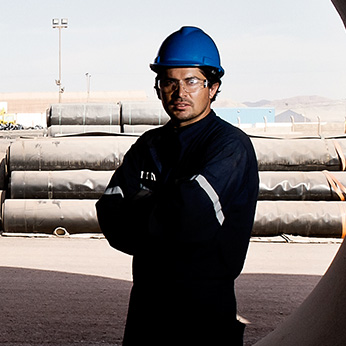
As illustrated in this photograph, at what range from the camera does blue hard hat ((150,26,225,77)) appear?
2318mm

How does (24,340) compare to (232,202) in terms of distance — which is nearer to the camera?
(232,202)

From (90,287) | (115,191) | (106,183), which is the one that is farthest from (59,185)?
(115,191)

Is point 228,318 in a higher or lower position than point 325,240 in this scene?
higher

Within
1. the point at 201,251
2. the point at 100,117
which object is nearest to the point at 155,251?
the point at 201,251

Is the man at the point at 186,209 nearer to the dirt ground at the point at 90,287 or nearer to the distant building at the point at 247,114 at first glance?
the dirt ground at the point at 90,287

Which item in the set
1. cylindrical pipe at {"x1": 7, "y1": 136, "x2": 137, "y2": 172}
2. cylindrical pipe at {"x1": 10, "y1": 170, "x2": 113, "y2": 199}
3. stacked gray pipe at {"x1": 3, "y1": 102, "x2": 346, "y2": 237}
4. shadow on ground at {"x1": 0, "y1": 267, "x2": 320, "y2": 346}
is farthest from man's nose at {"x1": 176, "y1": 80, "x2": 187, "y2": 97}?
cylindrical pipe at {"x1": 7, "y1": 136, "x2": 137, "y2": 172}

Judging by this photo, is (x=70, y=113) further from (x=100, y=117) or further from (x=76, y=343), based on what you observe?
(x=76, y=343)

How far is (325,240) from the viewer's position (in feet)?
29.6

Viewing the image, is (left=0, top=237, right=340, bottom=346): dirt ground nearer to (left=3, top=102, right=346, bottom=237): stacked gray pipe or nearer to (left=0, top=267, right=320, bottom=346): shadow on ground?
(left=0, top=267, right=320, bottom=346): shadow on ground

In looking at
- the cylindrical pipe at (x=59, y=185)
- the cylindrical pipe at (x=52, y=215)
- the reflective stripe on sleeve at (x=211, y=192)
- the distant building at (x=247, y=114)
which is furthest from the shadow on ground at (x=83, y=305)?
the distant building at (x=247, y=114)

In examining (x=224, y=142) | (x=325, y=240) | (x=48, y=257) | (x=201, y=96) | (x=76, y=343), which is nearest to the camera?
(x=224, y=142)

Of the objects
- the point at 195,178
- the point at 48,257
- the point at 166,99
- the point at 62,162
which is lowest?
the point at 48,257

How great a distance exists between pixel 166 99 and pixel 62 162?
23.8 feet

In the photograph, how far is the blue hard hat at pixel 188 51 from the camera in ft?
7.61
